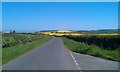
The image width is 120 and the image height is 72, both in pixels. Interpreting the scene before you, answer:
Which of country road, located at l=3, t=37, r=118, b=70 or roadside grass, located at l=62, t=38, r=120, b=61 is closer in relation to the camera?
country road, located at l=3, t=37, r=118, b=70

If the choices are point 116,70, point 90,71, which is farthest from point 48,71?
point 116,70

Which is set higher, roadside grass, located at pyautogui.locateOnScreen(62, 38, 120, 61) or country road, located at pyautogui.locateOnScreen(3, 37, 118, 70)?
country road, located at pyautogui.locateOnScreen(3, 37, 118, 70)

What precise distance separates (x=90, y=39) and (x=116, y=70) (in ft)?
136

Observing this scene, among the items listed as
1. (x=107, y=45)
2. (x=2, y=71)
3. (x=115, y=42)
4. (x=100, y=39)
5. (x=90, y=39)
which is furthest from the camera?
(x=90, y=39)

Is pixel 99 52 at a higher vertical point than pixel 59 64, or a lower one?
lower

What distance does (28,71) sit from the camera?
47.1 feet

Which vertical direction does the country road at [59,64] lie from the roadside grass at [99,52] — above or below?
above

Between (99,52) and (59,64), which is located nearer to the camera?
(59,64)

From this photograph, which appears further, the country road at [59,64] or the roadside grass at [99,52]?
the roadside grass at [99,52]

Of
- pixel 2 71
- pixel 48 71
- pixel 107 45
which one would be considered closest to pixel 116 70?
pixel 48 71

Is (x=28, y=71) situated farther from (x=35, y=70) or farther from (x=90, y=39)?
(x=90, y=39)

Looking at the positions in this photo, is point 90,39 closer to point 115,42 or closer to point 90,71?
point 115,42

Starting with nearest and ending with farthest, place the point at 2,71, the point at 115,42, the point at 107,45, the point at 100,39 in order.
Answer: the point at 2,71
the point at 115,42
the point at 107,45
the point at 100,39

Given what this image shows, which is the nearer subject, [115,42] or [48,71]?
[48,71]
